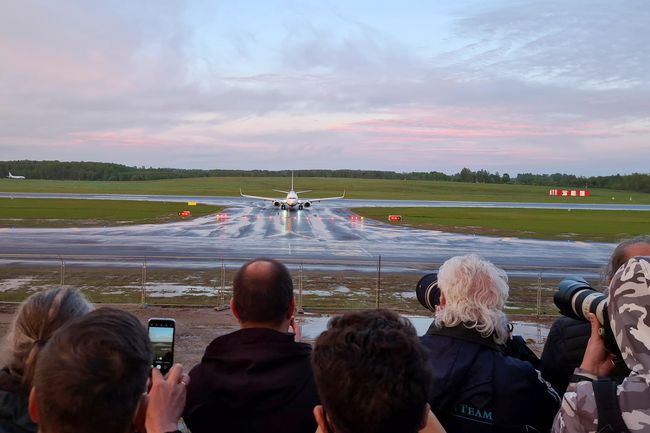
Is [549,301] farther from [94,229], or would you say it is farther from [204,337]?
[94,229]

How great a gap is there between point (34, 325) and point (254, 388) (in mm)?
1073

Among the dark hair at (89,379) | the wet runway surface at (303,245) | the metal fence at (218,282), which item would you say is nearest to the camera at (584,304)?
the dark hair at (89,379)

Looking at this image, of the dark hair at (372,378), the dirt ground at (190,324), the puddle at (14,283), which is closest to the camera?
the dark hair at (372,378)

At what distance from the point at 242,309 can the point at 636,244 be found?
7.75 ft

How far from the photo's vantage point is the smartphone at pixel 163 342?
2.95m

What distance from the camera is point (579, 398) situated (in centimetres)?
225

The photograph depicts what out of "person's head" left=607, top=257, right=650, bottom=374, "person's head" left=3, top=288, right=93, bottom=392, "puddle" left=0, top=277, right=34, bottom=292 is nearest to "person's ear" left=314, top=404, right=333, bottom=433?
"person's head" left=607, top=257, right=650, bottom=374

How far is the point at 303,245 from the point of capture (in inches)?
1032

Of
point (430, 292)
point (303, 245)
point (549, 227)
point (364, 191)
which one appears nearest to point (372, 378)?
point (430, 292)

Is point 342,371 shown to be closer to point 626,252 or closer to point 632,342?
point 632,342

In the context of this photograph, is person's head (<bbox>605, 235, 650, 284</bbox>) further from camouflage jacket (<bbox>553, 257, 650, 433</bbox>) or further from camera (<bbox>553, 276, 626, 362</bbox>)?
camouflage jacket (<bbox>553, 257, 650, 433</bbox>)

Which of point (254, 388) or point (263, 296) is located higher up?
point (263, 296)

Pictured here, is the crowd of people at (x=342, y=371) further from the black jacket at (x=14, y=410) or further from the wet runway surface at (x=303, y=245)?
the wet runway surface at (x=303, y=245)

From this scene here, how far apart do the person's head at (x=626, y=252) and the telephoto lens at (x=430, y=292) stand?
105 centimetres
